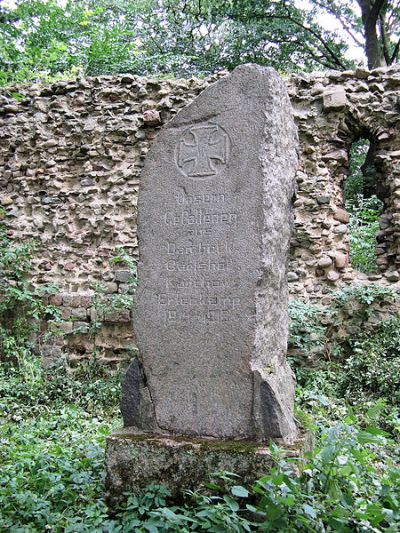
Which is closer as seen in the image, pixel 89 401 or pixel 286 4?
pixel 89 401

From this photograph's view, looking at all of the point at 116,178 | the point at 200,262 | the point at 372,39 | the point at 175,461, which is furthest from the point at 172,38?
the point at 175,461

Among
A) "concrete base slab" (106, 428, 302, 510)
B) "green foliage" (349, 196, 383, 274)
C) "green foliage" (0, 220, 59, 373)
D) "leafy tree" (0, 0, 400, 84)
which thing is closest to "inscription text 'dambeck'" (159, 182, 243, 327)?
"concrete base slab" (106, 428, 302, 510)

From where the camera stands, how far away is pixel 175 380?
313 centimetres

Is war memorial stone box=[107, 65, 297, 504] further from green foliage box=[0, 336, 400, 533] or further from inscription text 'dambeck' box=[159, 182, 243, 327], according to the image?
green foliage box=[0, 336, 400, 533]

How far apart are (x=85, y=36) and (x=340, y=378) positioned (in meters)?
11.3

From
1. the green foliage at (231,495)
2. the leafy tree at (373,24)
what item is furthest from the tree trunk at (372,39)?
the green foliage at (231,495)

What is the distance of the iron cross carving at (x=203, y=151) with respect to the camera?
3209 millimetres

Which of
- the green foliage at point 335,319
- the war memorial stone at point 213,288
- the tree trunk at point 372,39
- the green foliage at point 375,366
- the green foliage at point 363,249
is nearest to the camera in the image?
the war memorial stone at point 213,288

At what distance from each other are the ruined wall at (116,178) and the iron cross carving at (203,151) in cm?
359

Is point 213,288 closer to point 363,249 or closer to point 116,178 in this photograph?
point 116,178

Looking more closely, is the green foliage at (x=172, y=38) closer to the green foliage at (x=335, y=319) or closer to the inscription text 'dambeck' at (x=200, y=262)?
the green foliage at (x=335, y=319)

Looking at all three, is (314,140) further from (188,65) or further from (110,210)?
(188,65)

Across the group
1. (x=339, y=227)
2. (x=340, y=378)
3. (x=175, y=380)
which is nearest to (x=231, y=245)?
(x=175, y=380)

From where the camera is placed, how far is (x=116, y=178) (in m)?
7.21
